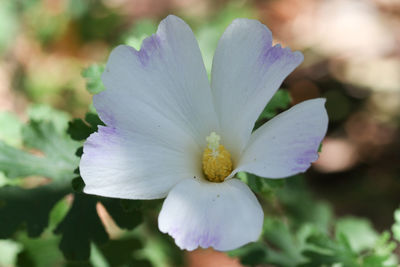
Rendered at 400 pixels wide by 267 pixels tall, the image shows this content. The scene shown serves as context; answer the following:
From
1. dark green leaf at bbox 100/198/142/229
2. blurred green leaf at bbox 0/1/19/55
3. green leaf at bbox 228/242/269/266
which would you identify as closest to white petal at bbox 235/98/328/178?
dark green leaf at bbox 100/198/142/229

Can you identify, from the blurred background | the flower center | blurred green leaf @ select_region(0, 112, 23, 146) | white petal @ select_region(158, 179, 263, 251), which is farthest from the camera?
the blurred background

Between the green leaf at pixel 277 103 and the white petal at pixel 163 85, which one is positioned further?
the green leaf at pixel 277 103

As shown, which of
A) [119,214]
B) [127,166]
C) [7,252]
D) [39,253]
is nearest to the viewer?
[127,166]

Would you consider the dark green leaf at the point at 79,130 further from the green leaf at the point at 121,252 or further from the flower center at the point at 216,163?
the green leaf at the point at 121,252

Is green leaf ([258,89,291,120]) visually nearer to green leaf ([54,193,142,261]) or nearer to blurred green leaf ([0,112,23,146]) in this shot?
green leaf ([54,193,142,261])

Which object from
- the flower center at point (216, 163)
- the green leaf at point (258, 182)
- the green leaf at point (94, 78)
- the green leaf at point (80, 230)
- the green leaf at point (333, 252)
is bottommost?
the green leaf at point (333, 252)

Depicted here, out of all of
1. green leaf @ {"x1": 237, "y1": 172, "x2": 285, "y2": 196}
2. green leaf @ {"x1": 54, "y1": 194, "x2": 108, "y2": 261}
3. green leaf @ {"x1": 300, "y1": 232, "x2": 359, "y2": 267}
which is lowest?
green leaf @ {"x1": 300, "y1": 232, "x2": 359, "y2": 267}

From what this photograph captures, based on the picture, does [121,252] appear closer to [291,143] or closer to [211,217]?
[211,217]

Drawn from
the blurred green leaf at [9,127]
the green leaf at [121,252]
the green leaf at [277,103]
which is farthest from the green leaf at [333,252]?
the blurred green leaf at [9,127]

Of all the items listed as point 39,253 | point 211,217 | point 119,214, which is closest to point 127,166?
point 211,217
